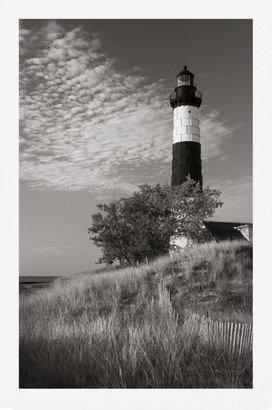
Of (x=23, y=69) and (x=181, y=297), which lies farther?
(x=181, y=297)

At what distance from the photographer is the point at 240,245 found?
9516 millimetres

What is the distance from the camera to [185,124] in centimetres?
1309

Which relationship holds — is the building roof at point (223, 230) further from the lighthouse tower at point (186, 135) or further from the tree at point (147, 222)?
the lighthouse tower at point (186, 135)

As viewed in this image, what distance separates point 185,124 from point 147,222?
137 inches

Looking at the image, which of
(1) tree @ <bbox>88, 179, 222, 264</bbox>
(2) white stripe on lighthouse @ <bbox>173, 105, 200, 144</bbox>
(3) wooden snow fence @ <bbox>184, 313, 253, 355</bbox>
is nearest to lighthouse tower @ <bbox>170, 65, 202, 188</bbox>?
(2) white stripe on lighthouse @ <bbox>173, 105, 200, 144</bbox>

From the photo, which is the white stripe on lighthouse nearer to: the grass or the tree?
the tree

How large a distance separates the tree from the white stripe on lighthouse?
64.2 inches

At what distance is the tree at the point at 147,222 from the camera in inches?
450

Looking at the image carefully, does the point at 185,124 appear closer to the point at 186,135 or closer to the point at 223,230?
the point at 186,135

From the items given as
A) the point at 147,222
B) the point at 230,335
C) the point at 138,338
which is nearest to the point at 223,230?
the point at 147,222

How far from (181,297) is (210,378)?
9.84ft

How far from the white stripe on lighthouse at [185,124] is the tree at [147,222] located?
163cm
